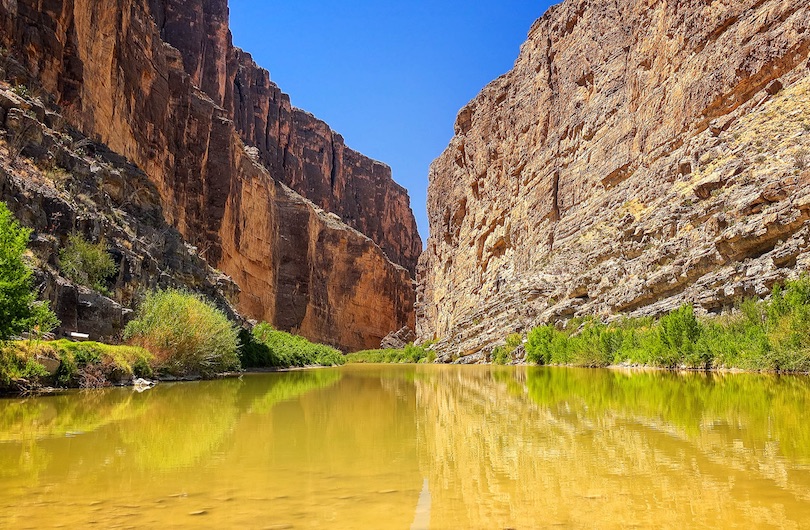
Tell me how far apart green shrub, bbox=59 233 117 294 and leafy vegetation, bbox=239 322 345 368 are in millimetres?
9841

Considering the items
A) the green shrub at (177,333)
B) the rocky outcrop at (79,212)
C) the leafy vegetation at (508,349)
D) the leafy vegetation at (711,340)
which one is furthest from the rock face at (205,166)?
Result: the leafy vegetation at (711,340)

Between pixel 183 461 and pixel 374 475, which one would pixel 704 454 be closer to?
pixel 374 475

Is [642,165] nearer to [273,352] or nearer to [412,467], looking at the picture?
[273,352]

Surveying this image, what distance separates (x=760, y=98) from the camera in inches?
1110

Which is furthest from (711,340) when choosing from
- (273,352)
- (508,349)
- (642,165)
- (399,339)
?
(399,339)

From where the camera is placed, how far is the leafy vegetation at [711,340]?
15.1 metres

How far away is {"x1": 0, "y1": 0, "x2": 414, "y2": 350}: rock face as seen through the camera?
28.0 metres

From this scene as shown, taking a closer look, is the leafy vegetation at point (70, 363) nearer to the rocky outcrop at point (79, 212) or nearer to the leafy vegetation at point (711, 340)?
the rocky outcrop at point (79, 212)

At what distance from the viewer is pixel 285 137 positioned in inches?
3733

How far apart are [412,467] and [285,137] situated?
9452 cm

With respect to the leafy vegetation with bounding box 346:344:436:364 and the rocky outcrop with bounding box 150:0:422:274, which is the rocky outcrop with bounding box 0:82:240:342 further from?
the leafy vegetation with bounding box 346:344:436:364

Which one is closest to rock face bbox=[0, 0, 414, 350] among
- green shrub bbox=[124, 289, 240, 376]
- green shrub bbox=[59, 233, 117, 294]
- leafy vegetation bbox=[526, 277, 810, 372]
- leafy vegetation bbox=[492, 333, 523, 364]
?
green shrub bbox=[59, 233, 117, 294]

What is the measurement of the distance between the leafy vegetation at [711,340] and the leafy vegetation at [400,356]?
1073 inches

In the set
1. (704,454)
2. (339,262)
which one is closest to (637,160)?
(704,454)
